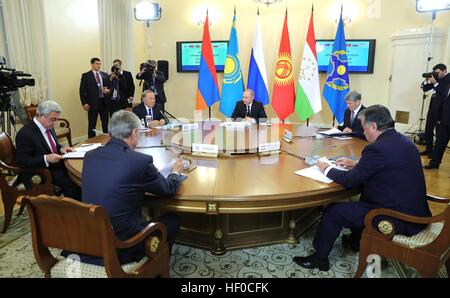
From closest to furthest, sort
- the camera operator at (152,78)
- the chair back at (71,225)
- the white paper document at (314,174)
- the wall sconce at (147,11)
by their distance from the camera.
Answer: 1. the chair back at (71,225)
2. the white paper document at (314,174)
3. the camera operator at (152,78)
4. the wall sconce at (147,11)

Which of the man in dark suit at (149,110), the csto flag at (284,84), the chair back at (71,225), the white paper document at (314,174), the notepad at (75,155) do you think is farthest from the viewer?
the csto flag at (284,84)

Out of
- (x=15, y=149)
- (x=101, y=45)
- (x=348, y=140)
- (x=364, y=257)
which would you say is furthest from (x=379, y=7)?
(x=15, y=149)

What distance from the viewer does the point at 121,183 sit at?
4.61 ft

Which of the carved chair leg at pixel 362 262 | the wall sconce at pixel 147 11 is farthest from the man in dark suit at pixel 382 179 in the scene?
the wall sconce at pixel 147 11

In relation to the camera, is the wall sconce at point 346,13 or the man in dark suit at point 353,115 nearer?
the man in dark suit at point 353,115

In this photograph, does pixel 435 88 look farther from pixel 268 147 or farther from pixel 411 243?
pixel 411 243

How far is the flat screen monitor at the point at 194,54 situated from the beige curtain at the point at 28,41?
2.52 metres

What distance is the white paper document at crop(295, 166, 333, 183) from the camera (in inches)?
74.7

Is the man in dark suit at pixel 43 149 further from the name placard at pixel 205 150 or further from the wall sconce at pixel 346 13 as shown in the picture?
the wall sconce at pixel 346 13

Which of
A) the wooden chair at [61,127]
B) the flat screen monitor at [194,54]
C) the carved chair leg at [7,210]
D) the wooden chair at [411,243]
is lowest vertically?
the carved chair leg at [7,210]

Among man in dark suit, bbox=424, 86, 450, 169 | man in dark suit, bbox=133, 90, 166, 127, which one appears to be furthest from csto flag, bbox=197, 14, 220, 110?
man in dark suit, bbox=424, 86, 450, 169

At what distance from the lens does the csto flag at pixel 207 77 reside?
5.53 meters

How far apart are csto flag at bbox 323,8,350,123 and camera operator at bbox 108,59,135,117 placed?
3341 millimetres

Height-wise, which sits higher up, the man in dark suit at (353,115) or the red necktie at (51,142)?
the man in dark suit at (353,115)
